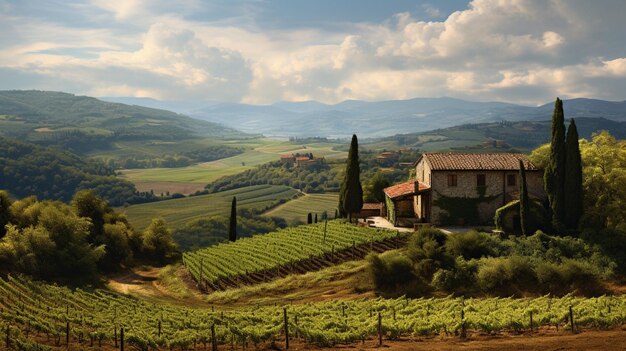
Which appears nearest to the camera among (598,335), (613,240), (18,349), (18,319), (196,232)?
(18,349)

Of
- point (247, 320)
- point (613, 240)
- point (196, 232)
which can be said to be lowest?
point (196, 232)

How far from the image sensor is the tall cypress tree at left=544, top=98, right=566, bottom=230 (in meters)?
40.1

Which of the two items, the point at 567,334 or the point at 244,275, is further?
the point at 244,275

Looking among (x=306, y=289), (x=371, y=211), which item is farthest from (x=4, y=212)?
(x=371, y=211)

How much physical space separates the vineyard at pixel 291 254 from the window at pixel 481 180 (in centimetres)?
971

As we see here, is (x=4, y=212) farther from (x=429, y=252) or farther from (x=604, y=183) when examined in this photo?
(x=604, y=183)

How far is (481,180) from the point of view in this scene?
47.0 m

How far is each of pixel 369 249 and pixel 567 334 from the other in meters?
21.9

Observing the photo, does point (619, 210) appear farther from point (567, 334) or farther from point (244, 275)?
point (244, 275)

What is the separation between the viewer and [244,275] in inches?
1721

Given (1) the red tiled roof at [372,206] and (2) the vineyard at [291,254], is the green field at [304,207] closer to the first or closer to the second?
(1) the red tiled roof at [372,206]

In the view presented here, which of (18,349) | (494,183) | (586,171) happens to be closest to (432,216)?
(494,183)

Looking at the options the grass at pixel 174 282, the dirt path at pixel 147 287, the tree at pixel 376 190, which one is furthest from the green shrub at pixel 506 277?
the tree at pixel 376 190

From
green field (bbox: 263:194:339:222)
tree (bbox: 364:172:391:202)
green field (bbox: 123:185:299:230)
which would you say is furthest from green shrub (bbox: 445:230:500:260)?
green field (bbox: 123:185:299:230)
